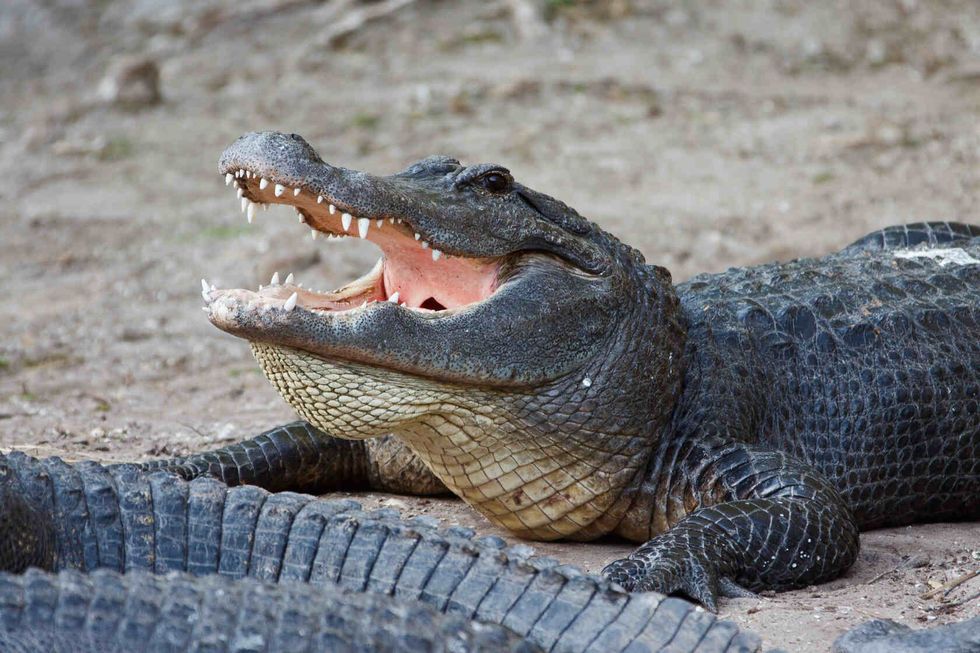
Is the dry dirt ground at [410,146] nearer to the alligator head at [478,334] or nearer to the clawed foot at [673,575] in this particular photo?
the clawed foot at [673,575]

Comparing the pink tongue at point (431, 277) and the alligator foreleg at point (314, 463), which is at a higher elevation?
the pink tongue at point (431, 277)

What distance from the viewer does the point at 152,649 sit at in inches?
100

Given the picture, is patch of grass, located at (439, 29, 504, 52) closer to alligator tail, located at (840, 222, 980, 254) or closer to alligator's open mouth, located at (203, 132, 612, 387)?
alligator tail, located at (840, 222, 980, 254)

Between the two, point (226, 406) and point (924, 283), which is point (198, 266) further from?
point (924, 283)

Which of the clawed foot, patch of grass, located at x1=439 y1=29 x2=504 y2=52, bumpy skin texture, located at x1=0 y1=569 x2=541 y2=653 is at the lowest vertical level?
the clawed foot

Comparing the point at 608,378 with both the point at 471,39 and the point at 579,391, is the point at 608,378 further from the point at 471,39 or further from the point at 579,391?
the point at 471,39

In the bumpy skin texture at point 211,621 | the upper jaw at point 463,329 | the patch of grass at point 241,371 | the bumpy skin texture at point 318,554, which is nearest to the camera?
the bumpy skin texture at point 211,621

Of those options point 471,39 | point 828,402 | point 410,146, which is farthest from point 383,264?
point 471,39

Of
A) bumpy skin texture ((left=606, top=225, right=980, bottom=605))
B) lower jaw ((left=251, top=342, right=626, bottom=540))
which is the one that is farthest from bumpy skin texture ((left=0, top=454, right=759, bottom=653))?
bumpy skin texture ((left=606, top=225, right=980, bottom=605))

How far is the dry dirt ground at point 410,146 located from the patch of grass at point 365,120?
4cm

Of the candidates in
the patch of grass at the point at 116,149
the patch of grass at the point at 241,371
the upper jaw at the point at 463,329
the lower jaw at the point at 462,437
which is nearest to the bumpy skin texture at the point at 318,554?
the upper jaw at the point at 463,329

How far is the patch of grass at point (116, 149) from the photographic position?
10477 mm

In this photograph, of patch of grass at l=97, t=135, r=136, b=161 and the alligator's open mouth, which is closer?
the alligator's open mouth

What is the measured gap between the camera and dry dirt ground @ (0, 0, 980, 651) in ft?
20.4
